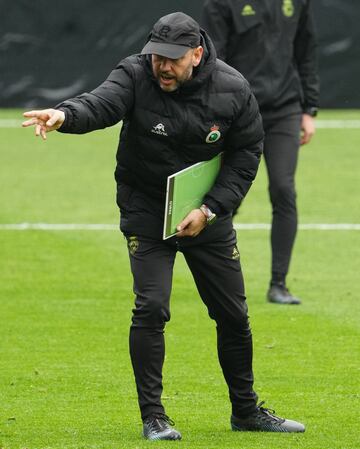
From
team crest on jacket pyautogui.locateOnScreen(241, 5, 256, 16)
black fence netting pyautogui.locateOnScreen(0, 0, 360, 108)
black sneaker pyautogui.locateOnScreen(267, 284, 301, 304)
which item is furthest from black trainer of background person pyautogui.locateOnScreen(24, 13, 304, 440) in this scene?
black fence netting pyautogui.locateOnScreen(0, 0, 360, 108)

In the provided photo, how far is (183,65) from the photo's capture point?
6.36m

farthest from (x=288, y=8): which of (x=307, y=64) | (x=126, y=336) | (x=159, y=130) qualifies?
(x=159, y=130)

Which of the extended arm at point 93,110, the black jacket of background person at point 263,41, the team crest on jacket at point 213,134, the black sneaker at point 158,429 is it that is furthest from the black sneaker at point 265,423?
the black jacket of background person at point 263,41

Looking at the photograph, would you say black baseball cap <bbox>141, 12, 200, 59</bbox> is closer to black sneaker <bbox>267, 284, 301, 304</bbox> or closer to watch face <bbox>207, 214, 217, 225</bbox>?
watch face <bbox>207, 214, 217, 225</bbox>

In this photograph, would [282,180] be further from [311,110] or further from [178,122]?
[178,122]

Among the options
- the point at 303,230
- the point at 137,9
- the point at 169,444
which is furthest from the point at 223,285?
the point at 137,9

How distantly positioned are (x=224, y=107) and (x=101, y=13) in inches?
620

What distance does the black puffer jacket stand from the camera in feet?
21.2

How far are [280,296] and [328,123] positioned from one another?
12059mm

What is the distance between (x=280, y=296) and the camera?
33.6ft

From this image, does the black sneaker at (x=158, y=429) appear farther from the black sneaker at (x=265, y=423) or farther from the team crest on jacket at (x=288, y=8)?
the team crest on jacket at (x=288, y=8)

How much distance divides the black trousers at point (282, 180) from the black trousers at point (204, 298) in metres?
3.47

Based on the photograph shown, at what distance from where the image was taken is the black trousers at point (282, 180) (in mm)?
Result: 10289

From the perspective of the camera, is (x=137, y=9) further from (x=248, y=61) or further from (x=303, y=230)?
(x=248, y=61)
